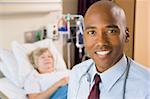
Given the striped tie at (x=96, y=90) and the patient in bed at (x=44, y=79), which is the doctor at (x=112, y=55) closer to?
the striped tie at (x=96, y=90)

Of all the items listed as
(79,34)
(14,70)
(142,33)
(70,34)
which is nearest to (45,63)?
(14,70)

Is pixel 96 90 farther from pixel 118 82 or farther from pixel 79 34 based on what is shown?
pixel 79 34

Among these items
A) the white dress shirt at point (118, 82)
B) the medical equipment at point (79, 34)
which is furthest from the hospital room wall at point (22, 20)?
the white dress shirt at point (118, 82)

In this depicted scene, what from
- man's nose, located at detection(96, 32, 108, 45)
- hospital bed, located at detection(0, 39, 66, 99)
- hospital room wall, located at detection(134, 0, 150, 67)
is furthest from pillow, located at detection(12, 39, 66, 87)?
hospital room wall, located at detection(134, 0, 150, 67)

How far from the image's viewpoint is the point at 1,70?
187cm

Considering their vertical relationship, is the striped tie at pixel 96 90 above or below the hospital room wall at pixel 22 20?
below

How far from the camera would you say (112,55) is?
1.01m

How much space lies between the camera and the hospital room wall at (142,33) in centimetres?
274

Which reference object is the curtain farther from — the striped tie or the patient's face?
the striped tie

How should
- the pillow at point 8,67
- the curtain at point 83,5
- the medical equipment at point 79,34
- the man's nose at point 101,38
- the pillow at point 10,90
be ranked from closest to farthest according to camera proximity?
the man's nose at point 101,38, the pillow at point 10,90, the pillow at point 8,67, the medical equipment at point 79,34, the curtain at point 83,5

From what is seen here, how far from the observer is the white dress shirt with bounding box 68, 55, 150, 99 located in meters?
0.99

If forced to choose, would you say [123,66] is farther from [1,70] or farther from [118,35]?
[1,70]

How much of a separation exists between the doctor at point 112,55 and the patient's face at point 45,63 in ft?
2.96

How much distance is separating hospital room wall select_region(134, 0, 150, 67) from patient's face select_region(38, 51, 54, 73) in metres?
1.21
